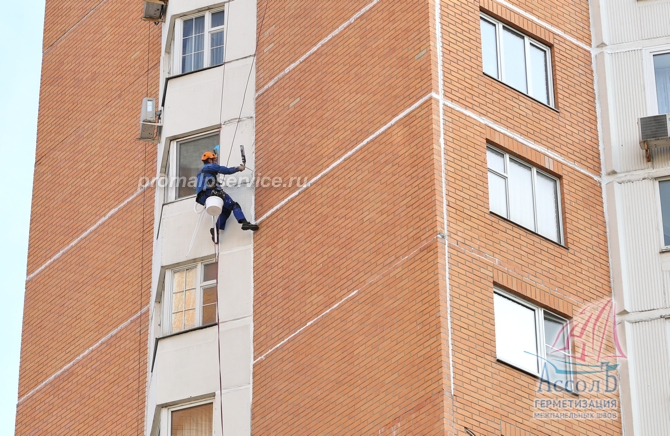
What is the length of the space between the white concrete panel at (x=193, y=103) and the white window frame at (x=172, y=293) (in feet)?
9.65

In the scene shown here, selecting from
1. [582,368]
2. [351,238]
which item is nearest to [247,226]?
[351,238]

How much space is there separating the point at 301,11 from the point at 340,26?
4.82 feet

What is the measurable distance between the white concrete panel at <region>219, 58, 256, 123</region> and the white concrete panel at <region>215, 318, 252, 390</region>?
4502 mm

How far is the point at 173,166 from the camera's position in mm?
27328

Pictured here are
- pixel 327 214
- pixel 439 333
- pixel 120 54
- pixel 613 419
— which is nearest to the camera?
pixel 439 333

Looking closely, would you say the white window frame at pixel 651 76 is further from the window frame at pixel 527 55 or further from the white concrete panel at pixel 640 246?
the window frame at pixel 527 55

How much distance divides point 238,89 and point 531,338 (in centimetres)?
851

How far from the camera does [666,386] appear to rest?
2270cm

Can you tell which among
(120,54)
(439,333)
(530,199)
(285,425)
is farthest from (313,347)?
(120,54)

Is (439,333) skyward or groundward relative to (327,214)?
groundward

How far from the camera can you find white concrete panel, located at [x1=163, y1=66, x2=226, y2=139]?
27.2 metres

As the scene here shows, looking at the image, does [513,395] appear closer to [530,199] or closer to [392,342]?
[392,342]

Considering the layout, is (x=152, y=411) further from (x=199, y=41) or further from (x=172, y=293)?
(x=199, y=41)

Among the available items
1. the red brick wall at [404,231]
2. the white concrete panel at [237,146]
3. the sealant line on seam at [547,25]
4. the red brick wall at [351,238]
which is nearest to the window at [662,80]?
the red brick wall at [404,231]
